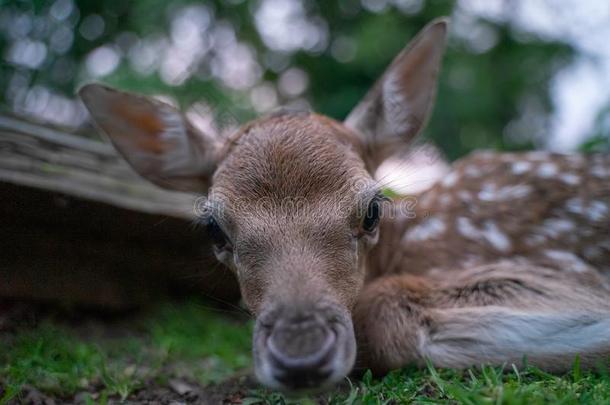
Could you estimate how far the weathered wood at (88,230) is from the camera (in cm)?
326

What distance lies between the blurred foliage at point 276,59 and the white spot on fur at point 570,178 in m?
2.18

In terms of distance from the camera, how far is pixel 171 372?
300cm

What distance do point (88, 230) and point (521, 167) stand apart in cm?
263

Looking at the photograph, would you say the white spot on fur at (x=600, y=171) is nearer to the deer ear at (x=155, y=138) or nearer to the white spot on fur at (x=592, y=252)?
the white spot on fur at (x=592, y=252)

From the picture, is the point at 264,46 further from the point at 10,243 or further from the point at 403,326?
the point at 403,326

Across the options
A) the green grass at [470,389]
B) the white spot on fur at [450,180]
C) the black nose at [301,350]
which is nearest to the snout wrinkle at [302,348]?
the black nose at [301,350]

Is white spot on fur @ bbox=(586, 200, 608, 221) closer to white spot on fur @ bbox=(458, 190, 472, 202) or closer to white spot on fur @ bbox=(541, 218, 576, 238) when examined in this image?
white spot on fur @ bbox=(541, 218, 576, 238)

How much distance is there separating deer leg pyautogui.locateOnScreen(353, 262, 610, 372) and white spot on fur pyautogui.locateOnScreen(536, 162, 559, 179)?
0.68 metres

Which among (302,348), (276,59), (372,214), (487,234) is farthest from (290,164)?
(276,59)

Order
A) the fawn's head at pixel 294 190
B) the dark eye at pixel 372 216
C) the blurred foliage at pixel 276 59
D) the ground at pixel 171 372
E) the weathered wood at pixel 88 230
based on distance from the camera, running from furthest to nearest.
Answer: the blurred foliage at pixel 276 59
the weathered wood at pixel 88 230
the dark eye at pixel 372 216
the ground at pixel 171 372
the fawn's head at pixel 294 190

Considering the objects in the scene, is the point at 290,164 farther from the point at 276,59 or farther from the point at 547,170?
the point at 276,59

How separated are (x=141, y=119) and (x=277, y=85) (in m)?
4.01

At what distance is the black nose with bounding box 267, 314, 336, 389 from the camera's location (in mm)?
1901

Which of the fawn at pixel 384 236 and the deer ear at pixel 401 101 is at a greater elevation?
the deer ear at pixel 401 101
